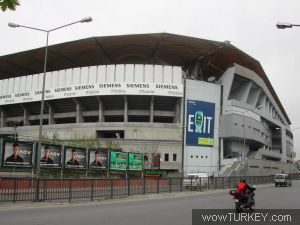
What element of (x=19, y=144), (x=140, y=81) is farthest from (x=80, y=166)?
(x=140, y=81)

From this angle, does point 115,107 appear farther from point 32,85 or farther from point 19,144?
point 19,144

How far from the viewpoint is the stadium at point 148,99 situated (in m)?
76.5

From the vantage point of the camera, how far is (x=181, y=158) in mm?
78438

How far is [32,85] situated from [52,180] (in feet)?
209

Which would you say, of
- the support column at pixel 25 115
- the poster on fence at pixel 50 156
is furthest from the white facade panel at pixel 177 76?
the poster on fence at pixel 50 156

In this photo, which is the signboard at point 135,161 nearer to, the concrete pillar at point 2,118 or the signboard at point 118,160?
the signboard at point 118,160

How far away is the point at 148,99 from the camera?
258ft

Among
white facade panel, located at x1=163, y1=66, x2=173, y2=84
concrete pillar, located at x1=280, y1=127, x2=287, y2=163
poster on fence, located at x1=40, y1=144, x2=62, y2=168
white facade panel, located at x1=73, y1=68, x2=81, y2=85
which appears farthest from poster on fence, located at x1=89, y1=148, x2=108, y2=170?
concrete pillar, located at x1=280, y1=127, x2=287, y2=163

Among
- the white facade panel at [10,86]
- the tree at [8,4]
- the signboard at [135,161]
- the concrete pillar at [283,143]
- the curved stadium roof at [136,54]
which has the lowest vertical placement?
the signboard at [135,161]

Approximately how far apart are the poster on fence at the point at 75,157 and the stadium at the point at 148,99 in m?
24.9

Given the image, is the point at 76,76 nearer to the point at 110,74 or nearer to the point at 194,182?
the point at 110,74

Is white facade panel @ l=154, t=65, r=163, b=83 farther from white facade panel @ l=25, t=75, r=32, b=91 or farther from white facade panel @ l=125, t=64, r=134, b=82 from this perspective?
white facade panel @ l=25, t=75, r=32, b=91

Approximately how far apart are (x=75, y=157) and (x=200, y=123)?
41108mm

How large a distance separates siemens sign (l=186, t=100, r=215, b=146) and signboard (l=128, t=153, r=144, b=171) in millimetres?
27981
